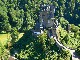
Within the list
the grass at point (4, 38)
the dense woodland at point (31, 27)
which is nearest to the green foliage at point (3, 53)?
the dense woodland at point (31, 27)

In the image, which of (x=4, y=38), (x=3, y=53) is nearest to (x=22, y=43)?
(x=3, y=53)

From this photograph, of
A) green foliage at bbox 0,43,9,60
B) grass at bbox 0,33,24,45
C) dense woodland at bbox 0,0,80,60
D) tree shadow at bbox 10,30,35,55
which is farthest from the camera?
grass at bbox 0,33,24,45

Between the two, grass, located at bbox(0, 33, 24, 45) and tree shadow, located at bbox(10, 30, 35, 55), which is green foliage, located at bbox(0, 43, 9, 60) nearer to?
tree shadow, located at bbox(10, 30, 35, 55)

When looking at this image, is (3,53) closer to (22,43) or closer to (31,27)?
(22,43)

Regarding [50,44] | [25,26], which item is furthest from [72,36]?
[25,26]

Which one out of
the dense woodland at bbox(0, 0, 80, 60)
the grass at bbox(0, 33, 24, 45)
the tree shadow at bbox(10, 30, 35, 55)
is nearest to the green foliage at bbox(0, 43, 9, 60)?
the dense woodland at bbox(0, 0, 80, 60)

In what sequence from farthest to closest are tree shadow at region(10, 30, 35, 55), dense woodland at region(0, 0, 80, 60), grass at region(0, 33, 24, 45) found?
grass at region(0, 33, 24, 45)
tree shadow at region(10, 30, 35, 55)
dense woodland at region(0, 0, 80, 60)

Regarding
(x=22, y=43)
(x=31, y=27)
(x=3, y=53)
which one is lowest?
(x=3, y=53)

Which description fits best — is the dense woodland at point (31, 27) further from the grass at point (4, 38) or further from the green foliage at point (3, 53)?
the grass at point (4, 38)

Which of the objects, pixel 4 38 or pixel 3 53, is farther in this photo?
pixel 4 38

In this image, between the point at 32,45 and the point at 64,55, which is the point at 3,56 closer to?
the point at 32,45
